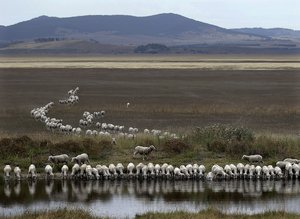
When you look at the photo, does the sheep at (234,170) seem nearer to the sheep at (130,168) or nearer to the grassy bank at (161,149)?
the grassy bank at (161,149)

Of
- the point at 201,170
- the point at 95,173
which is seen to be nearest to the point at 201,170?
the point at 201,170

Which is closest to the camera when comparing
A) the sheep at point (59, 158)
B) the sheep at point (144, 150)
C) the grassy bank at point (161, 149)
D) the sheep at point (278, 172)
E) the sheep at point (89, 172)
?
the sheep at point (89, 172)

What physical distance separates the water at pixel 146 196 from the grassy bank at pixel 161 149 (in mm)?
2799

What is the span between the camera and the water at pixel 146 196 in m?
20.3

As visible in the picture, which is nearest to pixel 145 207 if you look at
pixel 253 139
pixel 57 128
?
pixel 253 139

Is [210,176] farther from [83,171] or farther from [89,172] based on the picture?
[83,171]

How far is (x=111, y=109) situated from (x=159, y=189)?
83.0 ft

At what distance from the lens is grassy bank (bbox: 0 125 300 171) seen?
27.3 m

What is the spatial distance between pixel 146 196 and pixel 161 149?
6.53m

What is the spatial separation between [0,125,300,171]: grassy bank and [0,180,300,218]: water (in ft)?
9.18

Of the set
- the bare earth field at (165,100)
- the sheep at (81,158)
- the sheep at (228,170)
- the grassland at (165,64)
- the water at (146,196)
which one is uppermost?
the sheep at (81,158)

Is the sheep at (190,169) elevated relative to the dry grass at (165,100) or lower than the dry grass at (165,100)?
elevated

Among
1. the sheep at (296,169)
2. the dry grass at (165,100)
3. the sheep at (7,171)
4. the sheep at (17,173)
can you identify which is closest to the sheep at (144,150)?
the sheep at (17,173)

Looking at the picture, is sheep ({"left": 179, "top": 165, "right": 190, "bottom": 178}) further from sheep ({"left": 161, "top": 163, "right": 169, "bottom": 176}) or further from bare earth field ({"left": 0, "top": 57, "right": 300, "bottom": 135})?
bare earth field ({"left": 0, "top": 57, "right": 300, "bottom": 135})
